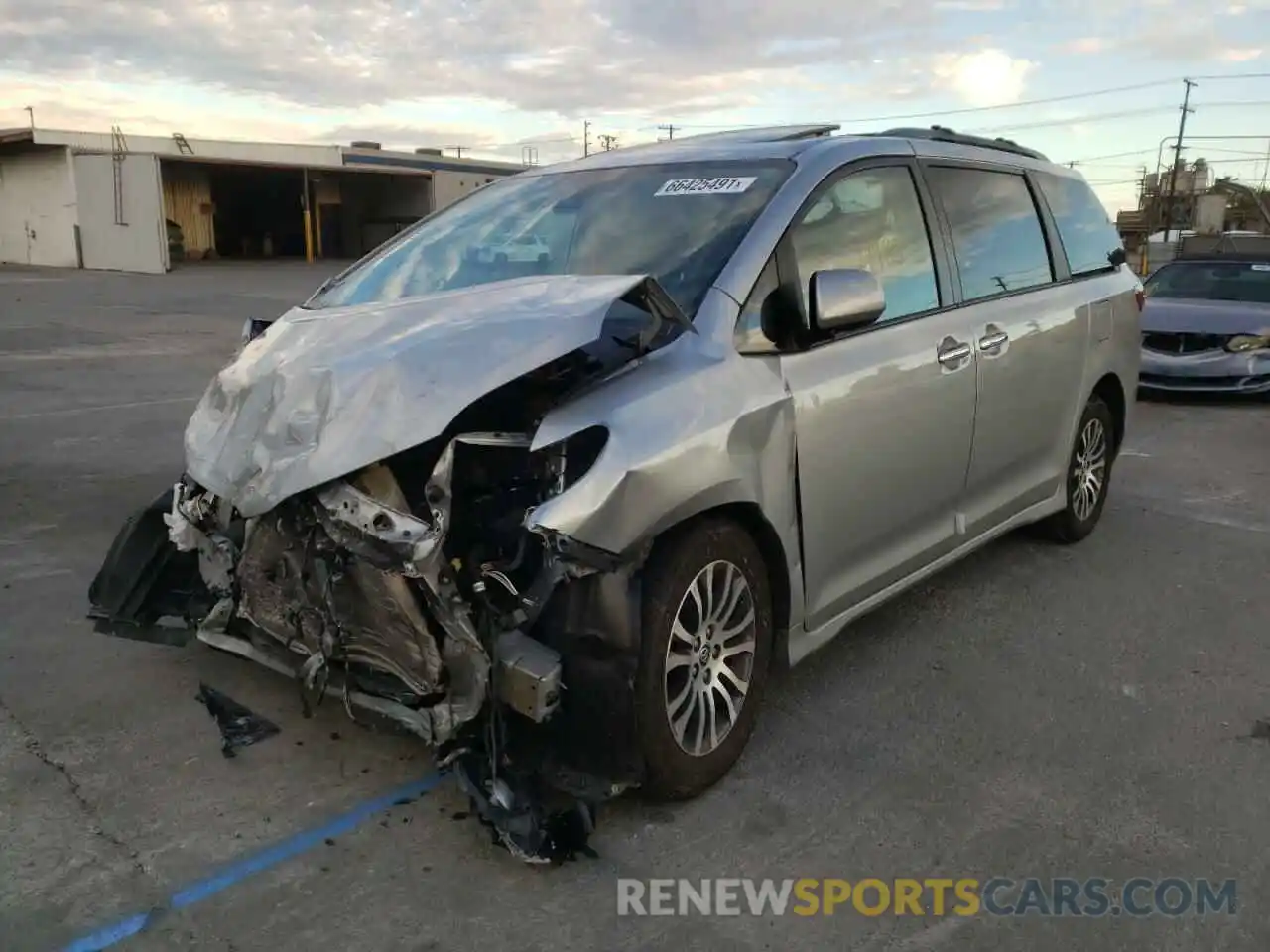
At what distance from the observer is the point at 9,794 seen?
3148 millimetres

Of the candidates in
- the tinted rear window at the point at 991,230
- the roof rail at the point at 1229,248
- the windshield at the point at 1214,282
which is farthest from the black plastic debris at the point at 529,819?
the roof rail at the point at 1229,248

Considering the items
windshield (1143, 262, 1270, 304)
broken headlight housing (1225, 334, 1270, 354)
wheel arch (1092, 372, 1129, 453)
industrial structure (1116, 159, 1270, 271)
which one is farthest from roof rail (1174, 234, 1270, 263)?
industrial structure (1116, 159, 1270, 271)

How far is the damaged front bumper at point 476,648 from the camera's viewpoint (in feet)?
9.04

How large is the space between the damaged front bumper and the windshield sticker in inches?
53.5

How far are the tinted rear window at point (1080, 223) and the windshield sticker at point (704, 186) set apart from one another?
7.71ft

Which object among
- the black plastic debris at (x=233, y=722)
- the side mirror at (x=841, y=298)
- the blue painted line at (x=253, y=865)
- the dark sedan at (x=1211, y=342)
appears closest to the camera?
the blue painted line at (x=253, y=865)

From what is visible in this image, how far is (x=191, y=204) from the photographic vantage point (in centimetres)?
4084

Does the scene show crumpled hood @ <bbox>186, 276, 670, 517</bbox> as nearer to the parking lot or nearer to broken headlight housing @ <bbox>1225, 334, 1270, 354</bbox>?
the parking lot

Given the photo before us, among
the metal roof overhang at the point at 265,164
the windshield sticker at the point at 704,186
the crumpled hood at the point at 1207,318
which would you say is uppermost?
the metal roof overhang at the point at 265,164

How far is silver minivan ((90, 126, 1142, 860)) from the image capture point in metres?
2.81

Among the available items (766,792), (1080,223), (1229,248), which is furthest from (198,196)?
(766,792)

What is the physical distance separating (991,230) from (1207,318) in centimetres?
732

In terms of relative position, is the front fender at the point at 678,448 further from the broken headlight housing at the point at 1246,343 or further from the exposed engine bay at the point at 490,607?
the broken headlight housing at the point at 1246,343

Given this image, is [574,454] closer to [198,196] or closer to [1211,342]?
[1211,342]
